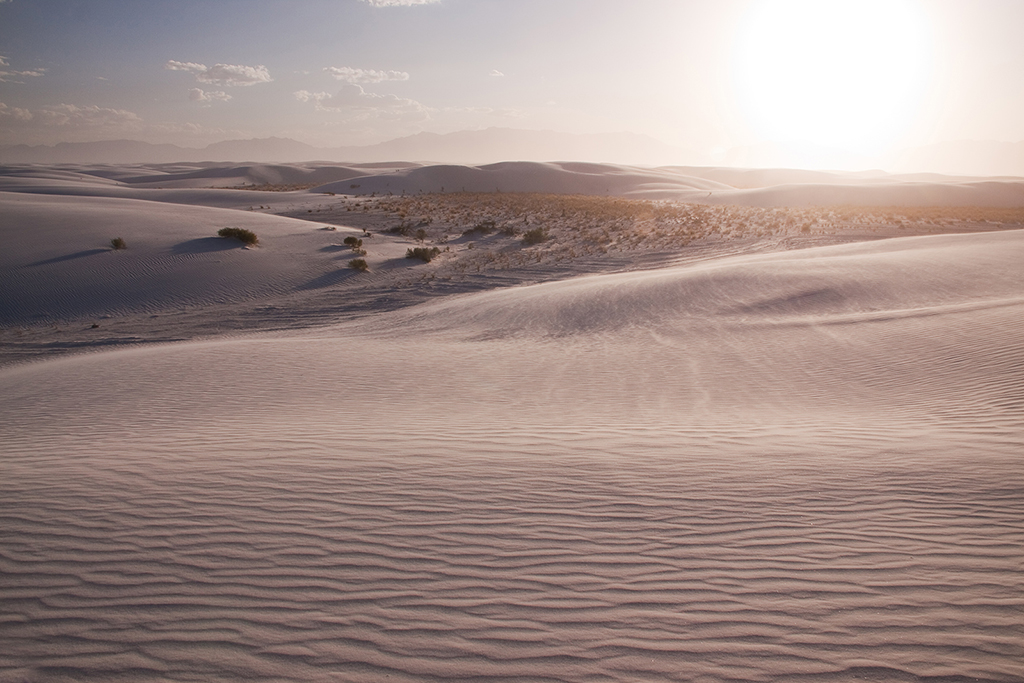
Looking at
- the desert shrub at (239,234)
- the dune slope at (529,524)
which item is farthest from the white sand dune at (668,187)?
the dune slope at (529,524)

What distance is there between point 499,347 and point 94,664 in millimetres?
8294

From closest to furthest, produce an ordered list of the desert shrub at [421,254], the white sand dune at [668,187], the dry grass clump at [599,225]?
the desert shrub at [421,254] → the dry grass clump at [599,225] → the white sand dune at [668,187]

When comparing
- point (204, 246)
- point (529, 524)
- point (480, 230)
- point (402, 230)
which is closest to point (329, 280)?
point (204, 246)

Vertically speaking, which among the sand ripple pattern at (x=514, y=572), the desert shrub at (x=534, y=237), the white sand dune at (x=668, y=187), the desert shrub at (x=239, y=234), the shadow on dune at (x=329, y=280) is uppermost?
the white sand dune at (x=668, y=187)

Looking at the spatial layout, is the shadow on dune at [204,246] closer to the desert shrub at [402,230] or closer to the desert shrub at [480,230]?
the desert shrub at [402,230]

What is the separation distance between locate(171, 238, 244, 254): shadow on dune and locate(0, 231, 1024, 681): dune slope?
467 inches

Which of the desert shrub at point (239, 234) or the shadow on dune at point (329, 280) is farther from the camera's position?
the desert shrub at point (239, 234)

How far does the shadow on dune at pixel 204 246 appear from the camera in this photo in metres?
18.9

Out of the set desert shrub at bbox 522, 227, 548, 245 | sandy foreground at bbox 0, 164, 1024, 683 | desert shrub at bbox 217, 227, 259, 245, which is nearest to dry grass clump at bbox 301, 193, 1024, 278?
desert shrub at bbox 522, 227, 548, 245

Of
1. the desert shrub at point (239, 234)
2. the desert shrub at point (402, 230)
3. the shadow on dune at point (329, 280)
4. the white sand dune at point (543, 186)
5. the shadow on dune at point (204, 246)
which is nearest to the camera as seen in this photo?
the shadow on dune at point (329, 280)

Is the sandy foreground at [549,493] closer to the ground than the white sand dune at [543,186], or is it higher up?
closer to the ground

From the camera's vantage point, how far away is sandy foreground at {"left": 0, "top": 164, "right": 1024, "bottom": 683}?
274 centimetres

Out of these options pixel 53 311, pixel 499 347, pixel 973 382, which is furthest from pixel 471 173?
pixel 973 382

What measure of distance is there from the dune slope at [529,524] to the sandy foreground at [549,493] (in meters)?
0.02
